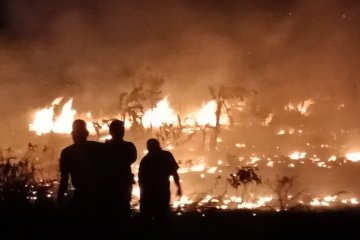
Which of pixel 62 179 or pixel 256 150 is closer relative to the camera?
pixel 62 179

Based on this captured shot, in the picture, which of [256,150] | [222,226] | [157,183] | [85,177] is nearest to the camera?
[85,177]

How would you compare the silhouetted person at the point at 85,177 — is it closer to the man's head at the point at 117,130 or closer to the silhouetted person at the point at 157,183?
the man's head at the point at 117,130

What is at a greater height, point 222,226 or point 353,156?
point 353,156

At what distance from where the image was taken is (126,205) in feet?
22.1

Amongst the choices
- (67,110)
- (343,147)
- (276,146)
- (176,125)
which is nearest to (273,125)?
(276,146)

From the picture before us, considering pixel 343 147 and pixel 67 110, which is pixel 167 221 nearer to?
pixel 67 110

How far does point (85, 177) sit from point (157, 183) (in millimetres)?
1802

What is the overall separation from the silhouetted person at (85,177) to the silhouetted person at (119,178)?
0.13 metres

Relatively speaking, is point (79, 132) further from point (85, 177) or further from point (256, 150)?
point (256, 150)

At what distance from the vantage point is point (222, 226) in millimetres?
7969

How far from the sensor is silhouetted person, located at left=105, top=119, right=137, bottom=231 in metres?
6.59

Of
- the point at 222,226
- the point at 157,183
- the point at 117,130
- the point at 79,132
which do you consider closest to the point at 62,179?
the point at 79,132

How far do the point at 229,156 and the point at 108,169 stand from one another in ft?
161

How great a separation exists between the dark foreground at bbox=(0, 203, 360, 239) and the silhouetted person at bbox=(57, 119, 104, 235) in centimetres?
20
